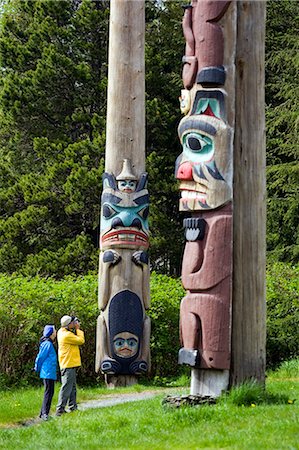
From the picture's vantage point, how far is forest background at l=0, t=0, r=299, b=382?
69.4 ft

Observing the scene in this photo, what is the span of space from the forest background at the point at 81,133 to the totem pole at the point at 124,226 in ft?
23.9

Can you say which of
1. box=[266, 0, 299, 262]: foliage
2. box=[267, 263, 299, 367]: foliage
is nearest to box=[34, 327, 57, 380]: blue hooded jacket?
box=[267, 263, 299, 367]: foliage

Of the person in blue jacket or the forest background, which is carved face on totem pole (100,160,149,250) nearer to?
the person in blue jacket

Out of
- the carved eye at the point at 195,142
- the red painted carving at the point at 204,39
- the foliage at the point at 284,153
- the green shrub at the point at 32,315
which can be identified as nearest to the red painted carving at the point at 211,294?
the carved eye at the point at 195,142

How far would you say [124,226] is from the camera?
507 inches

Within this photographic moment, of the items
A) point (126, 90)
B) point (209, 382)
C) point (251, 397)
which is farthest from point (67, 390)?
point (126, 90)

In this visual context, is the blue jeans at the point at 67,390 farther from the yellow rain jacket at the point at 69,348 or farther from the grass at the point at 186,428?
the grass at the point at 186,428

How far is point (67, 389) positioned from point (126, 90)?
17.1 ft

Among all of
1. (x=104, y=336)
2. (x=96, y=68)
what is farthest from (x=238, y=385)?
(x=96, y=68)

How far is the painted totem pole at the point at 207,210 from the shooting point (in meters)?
8.56

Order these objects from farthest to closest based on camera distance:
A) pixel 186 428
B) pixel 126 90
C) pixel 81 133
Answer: pixel 81 133 → pixel 126 90 → pixel 186 428

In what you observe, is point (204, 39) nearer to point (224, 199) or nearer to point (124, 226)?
point (224, 199)

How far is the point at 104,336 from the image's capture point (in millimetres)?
12875

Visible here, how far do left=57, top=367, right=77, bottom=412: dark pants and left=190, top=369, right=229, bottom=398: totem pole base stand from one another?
7.40ft
